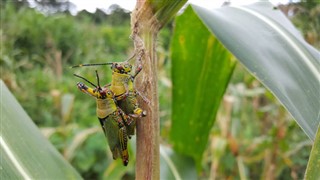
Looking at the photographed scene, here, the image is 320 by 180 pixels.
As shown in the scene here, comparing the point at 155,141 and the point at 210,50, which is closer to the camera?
the point at 155,141

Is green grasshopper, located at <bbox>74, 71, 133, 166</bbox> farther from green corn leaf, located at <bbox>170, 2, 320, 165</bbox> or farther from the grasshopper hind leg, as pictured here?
green corn leaf, located at <bbox>170, 2, 320, 165</bbox>

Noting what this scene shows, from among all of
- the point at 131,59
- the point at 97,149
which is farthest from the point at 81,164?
the point at 131,59

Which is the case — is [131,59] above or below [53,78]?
above

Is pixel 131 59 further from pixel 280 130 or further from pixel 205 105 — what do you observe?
pixel 280 130

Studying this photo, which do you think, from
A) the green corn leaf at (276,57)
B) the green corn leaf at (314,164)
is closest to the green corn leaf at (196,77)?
the green corn leaf at (276,57)

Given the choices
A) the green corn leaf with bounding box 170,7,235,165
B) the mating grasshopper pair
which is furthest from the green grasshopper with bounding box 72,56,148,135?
the green corn leaf with bounding box 170,7,235,165

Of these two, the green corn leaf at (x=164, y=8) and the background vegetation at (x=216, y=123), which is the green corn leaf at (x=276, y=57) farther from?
the background vegetation at (x=216, y=123)
